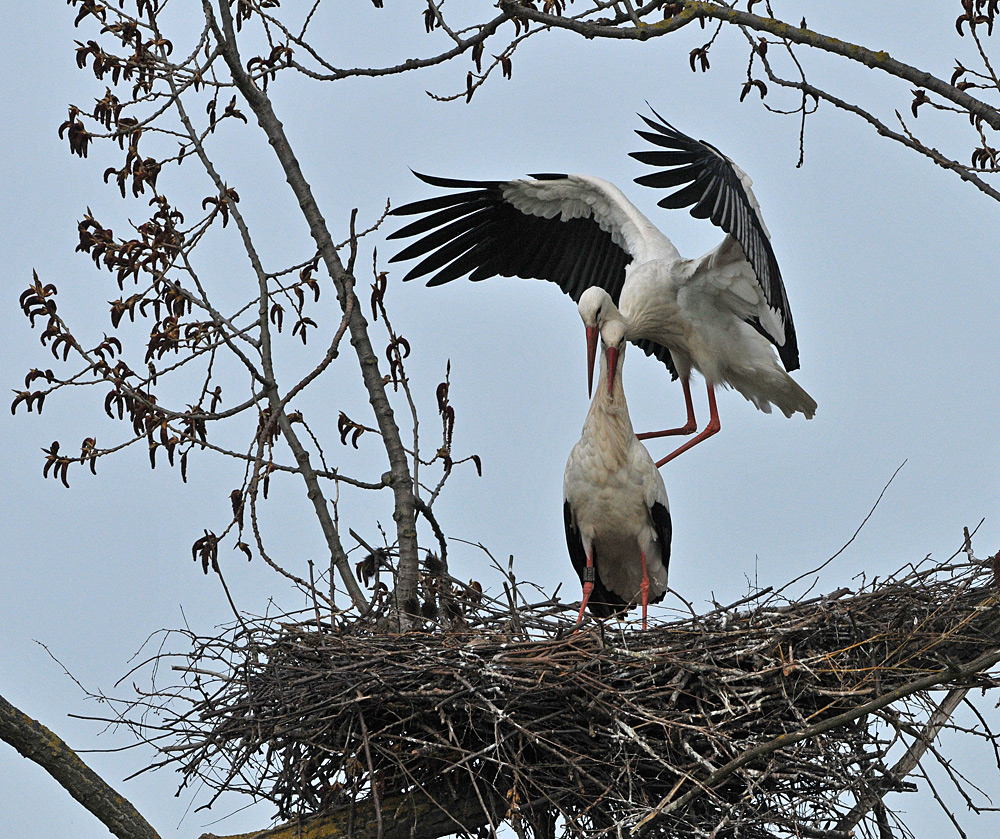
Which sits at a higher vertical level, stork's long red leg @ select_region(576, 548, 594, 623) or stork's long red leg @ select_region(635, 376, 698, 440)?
stork's long red leg @ select_region(635, 376, 698, 440)

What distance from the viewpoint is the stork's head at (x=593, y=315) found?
273 inches

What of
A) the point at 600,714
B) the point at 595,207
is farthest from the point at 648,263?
the point at 600,714

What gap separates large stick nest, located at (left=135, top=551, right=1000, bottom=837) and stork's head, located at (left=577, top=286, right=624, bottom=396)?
2.14 meters

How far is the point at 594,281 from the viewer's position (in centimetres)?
845

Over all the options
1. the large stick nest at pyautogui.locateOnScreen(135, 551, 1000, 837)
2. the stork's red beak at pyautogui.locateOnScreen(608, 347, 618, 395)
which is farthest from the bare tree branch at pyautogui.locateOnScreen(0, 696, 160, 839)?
the stork's red beak at pyautogui.locateOnScreen(608, 347, 618, 395)

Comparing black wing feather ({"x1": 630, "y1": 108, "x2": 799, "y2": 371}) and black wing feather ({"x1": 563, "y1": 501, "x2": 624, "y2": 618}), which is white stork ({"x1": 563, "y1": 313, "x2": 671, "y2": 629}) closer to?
black wing feather ({"x1": 563, "y1": 501, "x2": 624, "y2": 618})

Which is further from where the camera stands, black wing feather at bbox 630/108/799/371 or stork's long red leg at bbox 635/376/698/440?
stork's long red leg at bbox 635/376/698/440

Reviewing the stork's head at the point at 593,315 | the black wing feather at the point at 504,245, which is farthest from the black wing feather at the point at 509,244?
the stork's head at the point at 593,315

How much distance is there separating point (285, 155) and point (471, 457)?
5.59 ft

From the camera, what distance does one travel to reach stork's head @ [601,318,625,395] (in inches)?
266

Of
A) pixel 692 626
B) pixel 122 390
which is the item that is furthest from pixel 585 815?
pixel 122 390

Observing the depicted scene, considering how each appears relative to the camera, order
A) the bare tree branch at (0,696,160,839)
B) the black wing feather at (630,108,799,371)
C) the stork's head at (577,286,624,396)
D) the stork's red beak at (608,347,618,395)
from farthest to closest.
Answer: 1. the stork's head at (577,286,624,396)
2. the stork's red beak at (608,347,618,395)
3. the black wing feather at (630,108,799,371)
4. the bare tree branch at (0,696,160,839)

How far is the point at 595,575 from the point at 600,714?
214 centimetres

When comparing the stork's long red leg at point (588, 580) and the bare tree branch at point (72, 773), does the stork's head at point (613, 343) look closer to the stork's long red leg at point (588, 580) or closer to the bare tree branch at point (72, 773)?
the stork's long red leg at point (588, 580)
